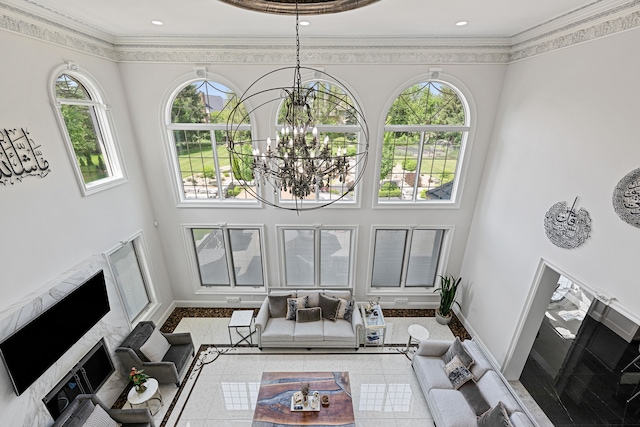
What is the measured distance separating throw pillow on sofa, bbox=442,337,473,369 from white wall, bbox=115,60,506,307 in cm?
206

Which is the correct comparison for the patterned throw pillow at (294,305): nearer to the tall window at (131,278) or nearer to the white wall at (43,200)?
the tall window at (131,278)

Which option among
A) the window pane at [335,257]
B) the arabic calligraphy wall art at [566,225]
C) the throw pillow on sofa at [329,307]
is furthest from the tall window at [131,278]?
the arabic calligraphy wall art at [566,225]

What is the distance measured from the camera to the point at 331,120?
5.63 metres

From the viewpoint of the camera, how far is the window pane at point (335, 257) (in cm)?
642

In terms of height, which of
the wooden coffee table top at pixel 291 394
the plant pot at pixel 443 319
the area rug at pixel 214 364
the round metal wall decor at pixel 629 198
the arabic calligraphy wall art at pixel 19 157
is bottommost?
the area rug at pixel 214 364

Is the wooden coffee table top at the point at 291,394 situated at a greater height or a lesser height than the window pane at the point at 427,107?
lesser

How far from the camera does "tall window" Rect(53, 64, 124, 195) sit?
4.15 meters

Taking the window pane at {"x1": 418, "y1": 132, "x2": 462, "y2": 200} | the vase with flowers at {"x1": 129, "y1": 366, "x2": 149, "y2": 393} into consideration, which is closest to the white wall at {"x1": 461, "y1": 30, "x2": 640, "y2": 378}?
the window pane at {"x1": 418, "y1": 132, "x2": 462, "y2": 200}

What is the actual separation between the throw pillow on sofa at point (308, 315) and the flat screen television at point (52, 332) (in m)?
3.35

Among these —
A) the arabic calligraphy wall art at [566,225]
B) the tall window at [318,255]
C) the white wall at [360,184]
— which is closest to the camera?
the arabic calligraphy wall art at [566,225]

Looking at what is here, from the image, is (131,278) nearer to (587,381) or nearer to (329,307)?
(329,307)

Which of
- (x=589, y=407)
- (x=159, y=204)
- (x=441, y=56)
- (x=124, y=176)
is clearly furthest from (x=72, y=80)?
(x=589, y=407)

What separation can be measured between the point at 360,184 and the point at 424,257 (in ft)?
8.10

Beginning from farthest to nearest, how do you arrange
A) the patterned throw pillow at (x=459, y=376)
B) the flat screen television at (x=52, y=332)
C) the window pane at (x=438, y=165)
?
the window pane at (x=438, y=165)
the patterned throw pillow at (x=459, y=376)
the flat screen television at (x=52, y=332)
